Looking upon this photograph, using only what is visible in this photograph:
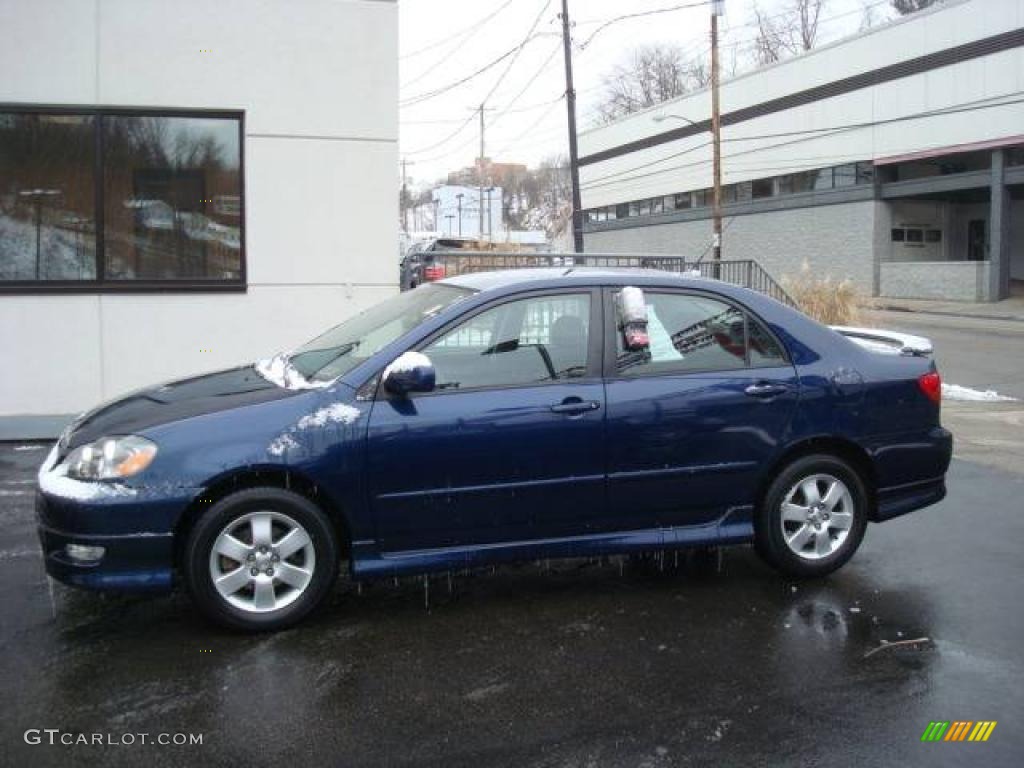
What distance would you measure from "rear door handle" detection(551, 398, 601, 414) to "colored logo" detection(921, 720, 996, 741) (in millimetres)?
1947

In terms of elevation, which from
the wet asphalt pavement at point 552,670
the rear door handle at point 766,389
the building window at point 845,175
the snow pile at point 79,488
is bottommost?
the wet asphalt pavement at point 552,670

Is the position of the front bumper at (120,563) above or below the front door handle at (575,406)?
below

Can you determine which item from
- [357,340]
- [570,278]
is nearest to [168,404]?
[357,340]

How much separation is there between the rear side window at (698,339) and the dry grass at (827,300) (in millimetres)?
13915

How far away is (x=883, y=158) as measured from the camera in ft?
118

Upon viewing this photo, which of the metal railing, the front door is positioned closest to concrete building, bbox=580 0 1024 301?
the metal railing

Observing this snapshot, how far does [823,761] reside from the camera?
10.6ft

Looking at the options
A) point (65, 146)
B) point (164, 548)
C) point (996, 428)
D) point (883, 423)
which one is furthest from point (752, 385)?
point (65, 146)

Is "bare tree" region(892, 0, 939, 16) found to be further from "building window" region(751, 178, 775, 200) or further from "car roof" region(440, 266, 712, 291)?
"car roof" region(440, 266, 712, 291)

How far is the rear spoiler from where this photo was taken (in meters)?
5.37

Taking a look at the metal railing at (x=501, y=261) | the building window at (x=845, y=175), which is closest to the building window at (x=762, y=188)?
the building window at (x=845, y=175)

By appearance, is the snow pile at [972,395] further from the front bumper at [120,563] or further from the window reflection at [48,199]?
the front bumper at [120,563]

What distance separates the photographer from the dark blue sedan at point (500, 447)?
13.5 ft

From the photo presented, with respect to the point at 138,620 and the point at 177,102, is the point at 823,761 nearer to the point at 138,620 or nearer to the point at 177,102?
the point at 138,620
